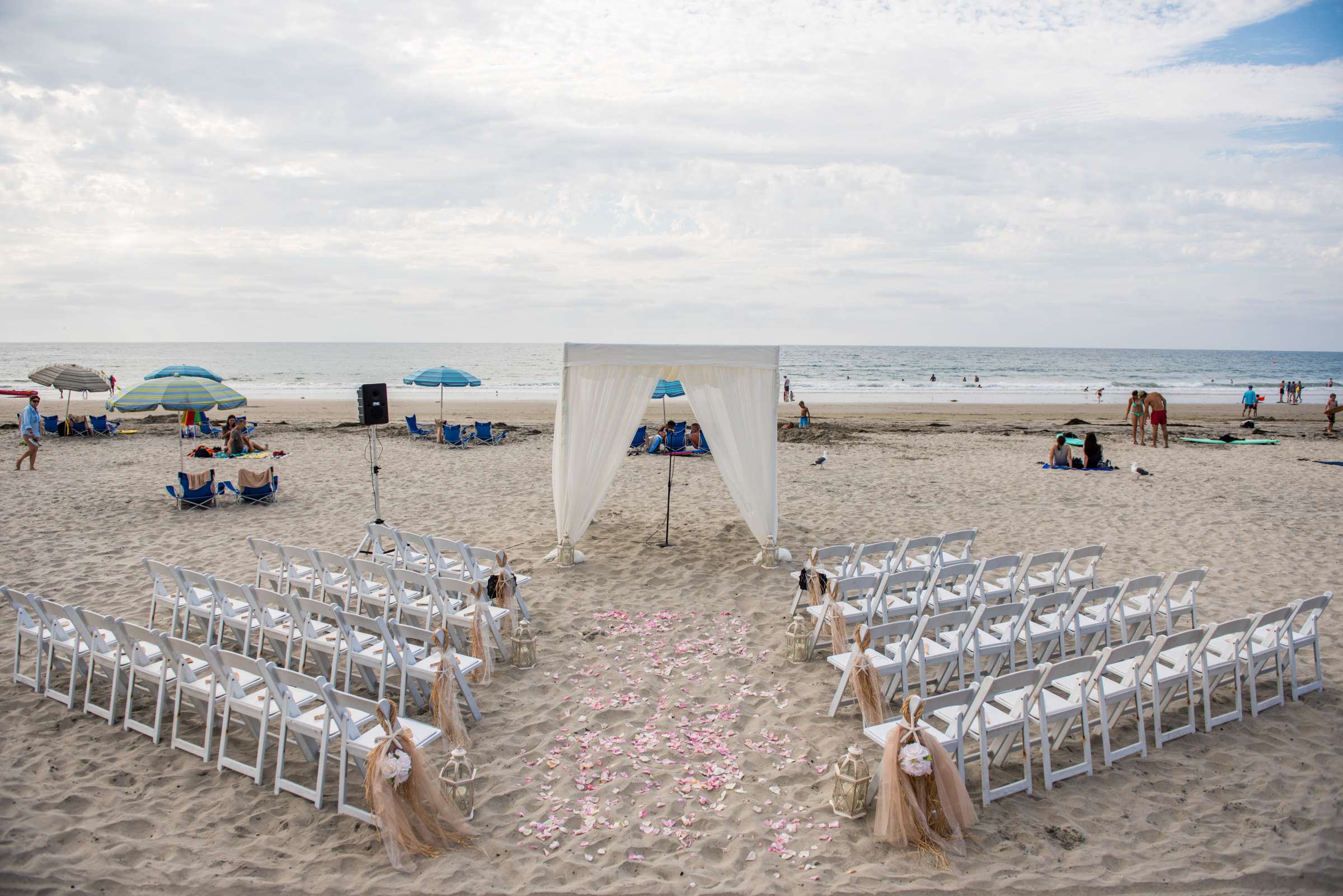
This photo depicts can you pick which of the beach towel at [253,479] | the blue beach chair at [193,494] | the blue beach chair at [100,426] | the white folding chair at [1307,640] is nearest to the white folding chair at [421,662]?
the white folding chair at [1307,640]

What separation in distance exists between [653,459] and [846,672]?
10398 millimetres

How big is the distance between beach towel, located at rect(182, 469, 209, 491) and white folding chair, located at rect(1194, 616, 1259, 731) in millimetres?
11475

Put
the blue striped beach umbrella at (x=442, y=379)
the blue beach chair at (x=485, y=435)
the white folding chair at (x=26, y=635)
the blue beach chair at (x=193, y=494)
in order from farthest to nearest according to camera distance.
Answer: the blue beach chair at (x=485, y=435) < the blue striped beach umbrella at (x=442, y=379) < the blue beach chair at (x=193, y=494) < the white folding chair at (x=26, y=635)

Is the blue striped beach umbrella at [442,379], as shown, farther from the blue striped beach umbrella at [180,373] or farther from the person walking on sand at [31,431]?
the person walking on sand at [31,431]

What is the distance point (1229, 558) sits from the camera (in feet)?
27.2

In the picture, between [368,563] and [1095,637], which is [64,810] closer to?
[368,563]

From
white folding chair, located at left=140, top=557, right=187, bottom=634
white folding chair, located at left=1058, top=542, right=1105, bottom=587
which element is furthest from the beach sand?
white folding chair, located at left=1058, top=542, right=1105, bottom=587

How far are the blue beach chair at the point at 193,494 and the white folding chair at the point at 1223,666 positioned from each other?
11.2 m

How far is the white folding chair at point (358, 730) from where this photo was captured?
3711 mm

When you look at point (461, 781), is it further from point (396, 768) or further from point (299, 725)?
point (299, 725)

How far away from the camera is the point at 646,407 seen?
786 cm

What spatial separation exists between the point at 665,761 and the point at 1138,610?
407 cm

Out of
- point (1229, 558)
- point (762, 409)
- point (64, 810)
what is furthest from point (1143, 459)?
point (64, 810)

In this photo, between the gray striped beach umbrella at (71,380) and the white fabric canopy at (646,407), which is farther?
the gray striped beach umbrella at (71,380)
